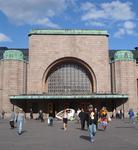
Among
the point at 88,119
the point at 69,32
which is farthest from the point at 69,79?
the point at 88,119

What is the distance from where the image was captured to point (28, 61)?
5344 cm

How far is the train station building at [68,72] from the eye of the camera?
5062cm

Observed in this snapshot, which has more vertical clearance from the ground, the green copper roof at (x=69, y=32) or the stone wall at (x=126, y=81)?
the green copper roof at (x=69, y=32)

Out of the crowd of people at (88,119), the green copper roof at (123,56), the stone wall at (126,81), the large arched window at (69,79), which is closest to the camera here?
the crowd of people at (88,119)

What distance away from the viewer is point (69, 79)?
54062 mm

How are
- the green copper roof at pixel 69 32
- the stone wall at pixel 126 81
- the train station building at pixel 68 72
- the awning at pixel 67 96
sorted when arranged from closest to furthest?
the awning at pixel 67 96 → the train station building at pixel 68 72 → the stone wall at pixel 126 81 → the green copper roof at pixel 69 32

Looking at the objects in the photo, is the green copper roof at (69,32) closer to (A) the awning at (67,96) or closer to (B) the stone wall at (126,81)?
(B) the stone wall at (126,81)

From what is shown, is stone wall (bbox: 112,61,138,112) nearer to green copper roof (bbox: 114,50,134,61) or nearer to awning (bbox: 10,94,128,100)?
green copper roof (bbox: 114,50,134,61)

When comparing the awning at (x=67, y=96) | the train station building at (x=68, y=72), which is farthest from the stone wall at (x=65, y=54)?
the awning at (x=67, y=96)

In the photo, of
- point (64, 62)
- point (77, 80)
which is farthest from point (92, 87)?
point (64, 62)

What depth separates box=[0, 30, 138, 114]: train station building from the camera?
50625 millimetres

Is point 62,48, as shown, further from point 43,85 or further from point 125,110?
point 125,110

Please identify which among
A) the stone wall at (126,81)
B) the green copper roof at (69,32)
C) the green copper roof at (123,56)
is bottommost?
the stone wall at (126,81)

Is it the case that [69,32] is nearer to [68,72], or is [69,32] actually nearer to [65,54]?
[65,54]
